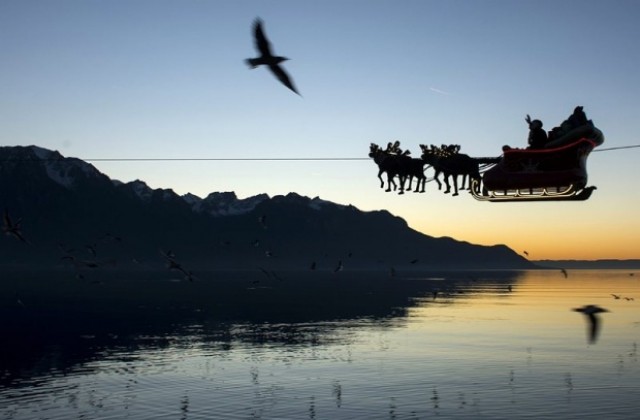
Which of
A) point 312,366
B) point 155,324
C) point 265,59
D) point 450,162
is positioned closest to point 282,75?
point 265,59

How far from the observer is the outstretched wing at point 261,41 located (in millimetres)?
18031

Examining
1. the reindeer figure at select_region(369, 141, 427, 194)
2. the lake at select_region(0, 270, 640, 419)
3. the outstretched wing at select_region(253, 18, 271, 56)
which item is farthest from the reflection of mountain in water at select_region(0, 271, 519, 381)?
the outstretched wing at select_region(253, 18, 271, 56)

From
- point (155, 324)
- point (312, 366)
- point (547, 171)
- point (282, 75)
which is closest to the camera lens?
point (282, 75)

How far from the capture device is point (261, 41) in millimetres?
18141

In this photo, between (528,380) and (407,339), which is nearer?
(528,380)

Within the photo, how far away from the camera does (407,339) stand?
92.1 meters

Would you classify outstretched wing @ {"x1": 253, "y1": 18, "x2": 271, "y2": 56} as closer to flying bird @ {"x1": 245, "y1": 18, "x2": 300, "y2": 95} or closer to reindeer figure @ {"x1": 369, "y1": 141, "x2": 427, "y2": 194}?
flying bird @ {"x1": 245, "y1": 18, "x2": 300, "y2": 95}

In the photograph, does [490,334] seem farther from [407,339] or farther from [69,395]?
[69,395]

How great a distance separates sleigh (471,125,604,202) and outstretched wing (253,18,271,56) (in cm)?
878

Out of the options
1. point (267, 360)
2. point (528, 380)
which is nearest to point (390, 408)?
point (528, 380)

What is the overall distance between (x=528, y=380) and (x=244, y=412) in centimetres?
2743

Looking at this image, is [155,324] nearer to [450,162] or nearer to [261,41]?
[450,162]

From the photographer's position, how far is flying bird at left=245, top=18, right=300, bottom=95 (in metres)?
A: 16.9

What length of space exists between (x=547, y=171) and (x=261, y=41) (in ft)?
32.1
